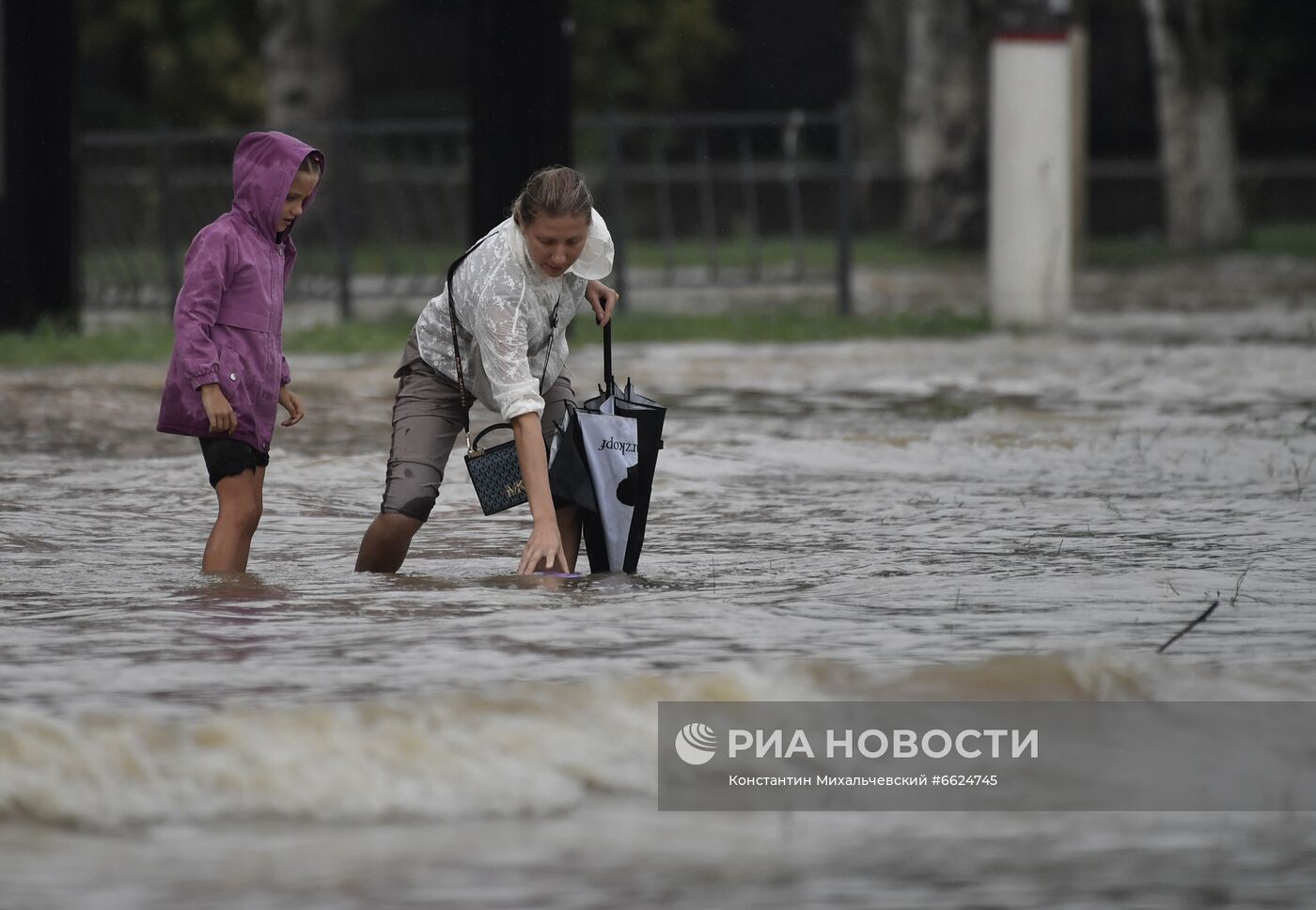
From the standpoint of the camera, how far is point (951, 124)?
99.0ft

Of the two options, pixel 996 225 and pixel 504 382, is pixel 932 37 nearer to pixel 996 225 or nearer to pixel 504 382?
pixel 996 225

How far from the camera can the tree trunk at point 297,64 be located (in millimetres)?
30047

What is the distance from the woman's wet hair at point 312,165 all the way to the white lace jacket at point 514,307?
1.69ft

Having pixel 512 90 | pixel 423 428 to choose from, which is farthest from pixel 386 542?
pixel 512 90

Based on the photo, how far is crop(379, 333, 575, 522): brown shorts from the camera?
21.3ft

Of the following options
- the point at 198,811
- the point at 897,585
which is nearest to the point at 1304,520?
the point at 897,585

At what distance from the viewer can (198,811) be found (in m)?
4.28

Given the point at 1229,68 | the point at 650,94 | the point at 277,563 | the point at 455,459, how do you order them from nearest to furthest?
the point at 277,563
the point at 455,459
the point at 1229,68
the point at 650,94

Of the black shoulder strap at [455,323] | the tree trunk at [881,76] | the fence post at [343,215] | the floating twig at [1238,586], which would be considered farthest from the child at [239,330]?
the tree trunk at [881,76]

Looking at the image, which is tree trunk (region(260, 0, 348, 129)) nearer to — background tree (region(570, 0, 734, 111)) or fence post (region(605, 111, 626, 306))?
background tree (region(570, 0, 734, 111))

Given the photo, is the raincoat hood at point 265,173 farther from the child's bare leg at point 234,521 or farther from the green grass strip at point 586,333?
the green grass strip at point 586,333

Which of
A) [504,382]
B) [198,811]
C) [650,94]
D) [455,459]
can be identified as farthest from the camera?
[650,94]

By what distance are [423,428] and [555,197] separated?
1.00m

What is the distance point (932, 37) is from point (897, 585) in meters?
25.4
